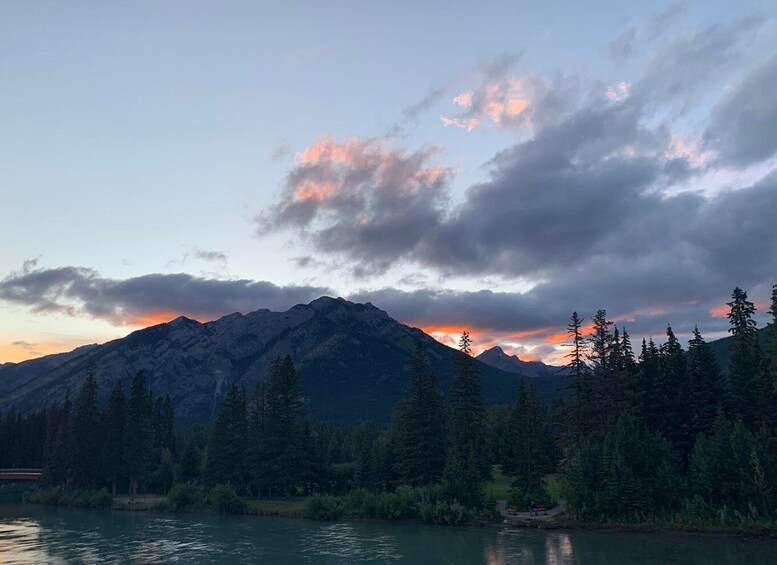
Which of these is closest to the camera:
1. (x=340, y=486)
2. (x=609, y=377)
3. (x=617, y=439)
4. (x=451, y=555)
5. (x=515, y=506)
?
(x=451, y=555)

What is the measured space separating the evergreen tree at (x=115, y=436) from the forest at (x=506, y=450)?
0.96 feet

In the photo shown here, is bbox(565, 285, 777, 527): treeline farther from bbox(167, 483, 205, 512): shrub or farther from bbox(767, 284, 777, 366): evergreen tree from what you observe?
bbox(167, 483, 205, 512): shrub

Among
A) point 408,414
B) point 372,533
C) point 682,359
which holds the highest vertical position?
point 682,359

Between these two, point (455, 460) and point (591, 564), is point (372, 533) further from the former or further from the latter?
point (591, 564)

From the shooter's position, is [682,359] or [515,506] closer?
[515,506]

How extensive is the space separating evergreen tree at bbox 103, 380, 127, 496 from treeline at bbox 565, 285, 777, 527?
7816cm

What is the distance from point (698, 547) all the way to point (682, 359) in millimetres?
34647

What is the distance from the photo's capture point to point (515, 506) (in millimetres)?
67938

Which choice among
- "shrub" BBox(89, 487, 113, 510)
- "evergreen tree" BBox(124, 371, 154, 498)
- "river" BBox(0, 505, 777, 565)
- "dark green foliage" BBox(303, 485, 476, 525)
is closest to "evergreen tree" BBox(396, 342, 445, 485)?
"dark green foliage" BBox(303, 485, 476, 525)

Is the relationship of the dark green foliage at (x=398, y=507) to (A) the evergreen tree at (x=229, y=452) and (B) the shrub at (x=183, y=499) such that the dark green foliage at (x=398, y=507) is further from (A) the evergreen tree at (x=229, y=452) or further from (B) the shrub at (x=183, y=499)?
(A) the evergreen tree at (x=229, y=452)

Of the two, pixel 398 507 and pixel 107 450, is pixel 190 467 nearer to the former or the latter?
pixel 107 450

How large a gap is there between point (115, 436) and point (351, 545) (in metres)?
69.1

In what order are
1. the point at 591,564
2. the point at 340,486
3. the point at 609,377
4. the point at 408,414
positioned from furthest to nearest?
the point at 340,486
the point at 408,414
the point at 609,377
the point at 591,564

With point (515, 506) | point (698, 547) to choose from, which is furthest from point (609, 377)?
point (698, 547)
